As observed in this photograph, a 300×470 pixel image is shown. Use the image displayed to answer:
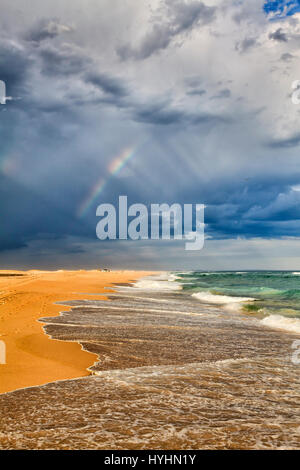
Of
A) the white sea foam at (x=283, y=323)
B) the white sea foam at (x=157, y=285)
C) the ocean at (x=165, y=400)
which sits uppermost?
the ocean at (x=165, y=400)

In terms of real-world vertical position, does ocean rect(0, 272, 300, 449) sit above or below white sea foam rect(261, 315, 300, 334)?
above

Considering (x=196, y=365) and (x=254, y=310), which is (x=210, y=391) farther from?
(x=254, y=310)

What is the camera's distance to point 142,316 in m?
17.5

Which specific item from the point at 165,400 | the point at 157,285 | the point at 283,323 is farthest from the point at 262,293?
the point at 165,400

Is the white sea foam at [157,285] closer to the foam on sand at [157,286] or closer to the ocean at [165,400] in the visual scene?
the foam on sand at [157,286]

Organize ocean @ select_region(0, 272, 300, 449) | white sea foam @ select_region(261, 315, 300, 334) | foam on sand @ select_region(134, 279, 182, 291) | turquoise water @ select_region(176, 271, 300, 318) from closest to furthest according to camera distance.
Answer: ocean @ select_region(0, 272, 300, 449)
white sea foam @ select_region(261, 315, 300, 334)
turquoise water @ select_region(176, 271, 300, 318)
foam on sand @ select_region(134, 279, 182, 291)

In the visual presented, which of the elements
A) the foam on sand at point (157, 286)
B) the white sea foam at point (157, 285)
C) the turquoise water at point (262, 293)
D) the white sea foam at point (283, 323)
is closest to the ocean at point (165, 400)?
the white sea foam at point (283, 323)

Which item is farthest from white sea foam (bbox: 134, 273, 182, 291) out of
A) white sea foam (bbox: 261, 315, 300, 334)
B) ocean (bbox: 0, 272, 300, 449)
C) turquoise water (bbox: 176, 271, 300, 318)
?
ocean (bbox: 0, 272, 300, 449)

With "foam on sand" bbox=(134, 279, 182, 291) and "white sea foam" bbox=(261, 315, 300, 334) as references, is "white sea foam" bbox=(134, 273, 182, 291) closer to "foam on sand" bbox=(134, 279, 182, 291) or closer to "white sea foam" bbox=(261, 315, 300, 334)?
"foam on sand" bbox=(134, 279, 182, 291)

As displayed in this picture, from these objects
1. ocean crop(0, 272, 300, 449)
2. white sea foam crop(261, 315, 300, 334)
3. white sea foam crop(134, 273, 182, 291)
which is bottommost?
white sea foam crop(134, 273, 182, 291)

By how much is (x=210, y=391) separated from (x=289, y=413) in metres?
1.52

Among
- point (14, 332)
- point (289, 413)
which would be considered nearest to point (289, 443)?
point (289, 413)

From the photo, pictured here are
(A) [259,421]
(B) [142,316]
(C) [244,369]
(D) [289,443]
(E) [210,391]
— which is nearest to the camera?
(D) [289,443]

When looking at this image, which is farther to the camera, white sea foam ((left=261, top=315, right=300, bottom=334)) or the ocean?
white sea foam ((left=261, top=315, right=300, bottom=334))
